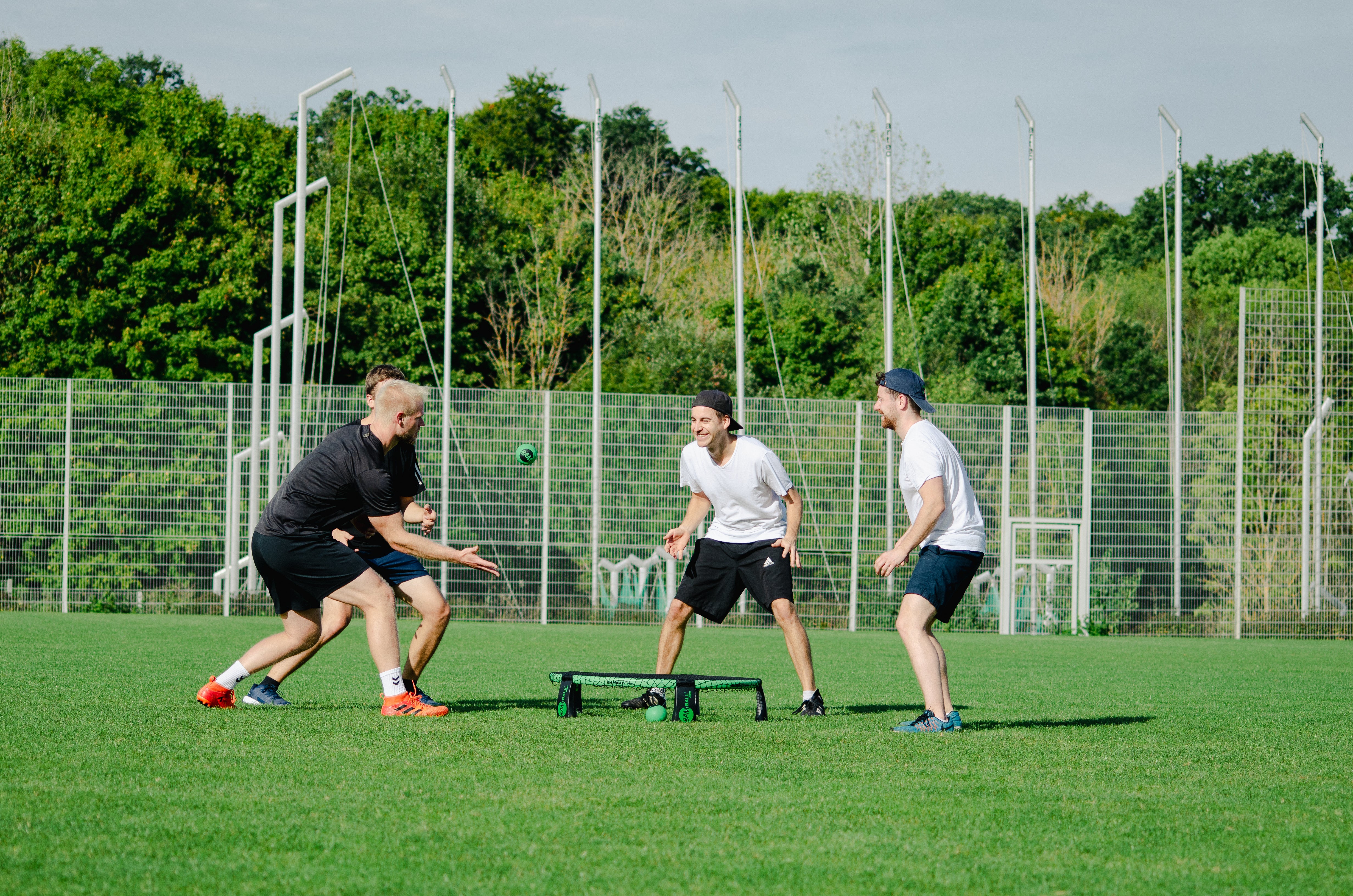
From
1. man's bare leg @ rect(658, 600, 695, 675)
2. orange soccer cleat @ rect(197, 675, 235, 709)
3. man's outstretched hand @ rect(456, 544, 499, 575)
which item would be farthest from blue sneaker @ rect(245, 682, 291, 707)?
man's bare leg @ rect(658, 600, 695, 675)

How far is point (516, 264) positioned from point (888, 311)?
1650 cm

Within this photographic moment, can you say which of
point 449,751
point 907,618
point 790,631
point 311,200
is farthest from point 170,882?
point 311,200

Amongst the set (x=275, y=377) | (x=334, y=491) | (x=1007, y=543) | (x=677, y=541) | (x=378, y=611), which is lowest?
(x=1007, y=543)

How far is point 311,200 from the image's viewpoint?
3631cm

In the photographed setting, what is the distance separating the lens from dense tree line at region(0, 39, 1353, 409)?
3019 centimetres

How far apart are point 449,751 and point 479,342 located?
3029cm

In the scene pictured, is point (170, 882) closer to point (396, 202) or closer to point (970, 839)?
point (970, 839)

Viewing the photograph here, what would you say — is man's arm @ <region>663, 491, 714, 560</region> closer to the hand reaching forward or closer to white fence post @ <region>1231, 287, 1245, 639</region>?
the hand reaching forward

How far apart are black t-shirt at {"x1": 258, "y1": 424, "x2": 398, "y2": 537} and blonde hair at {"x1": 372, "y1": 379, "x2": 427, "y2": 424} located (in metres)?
0.15

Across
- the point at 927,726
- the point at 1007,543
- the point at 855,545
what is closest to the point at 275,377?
the point at 855,545

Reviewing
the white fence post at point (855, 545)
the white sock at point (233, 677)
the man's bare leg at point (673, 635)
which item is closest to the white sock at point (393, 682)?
the white sock at point (233, 677)

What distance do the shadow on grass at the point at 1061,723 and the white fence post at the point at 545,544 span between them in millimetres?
11161

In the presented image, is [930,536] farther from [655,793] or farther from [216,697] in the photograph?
[216,697]

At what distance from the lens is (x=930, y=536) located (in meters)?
7.24
